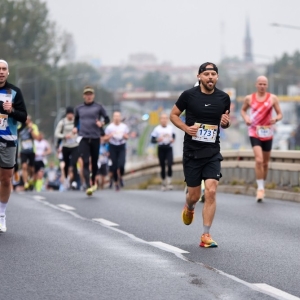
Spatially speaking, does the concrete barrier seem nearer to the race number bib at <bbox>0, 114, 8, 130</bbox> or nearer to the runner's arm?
the runner's arm

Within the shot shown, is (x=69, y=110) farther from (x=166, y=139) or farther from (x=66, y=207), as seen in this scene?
(x=66, y=207)

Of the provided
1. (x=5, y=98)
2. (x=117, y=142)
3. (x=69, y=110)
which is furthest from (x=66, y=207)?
(x=117, y=142)

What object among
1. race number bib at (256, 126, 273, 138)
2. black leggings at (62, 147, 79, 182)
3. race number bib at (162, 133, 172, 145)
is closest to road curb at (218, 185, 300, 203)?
race number bib at (256, 126, 273, 138)

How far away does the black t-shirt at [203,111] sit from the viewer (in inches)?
476

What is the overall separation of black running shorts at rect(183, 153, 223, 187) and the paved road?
2.18 ft

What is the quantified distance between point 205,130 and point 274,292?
149 inches

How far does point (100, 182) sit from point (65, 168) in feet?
17.4

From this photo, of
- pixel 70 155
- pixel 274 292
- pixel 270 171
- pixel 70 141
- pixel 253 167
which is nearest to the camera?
pixel 274 292

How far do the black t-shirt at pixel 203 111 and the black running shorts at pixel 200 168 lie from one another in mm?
65

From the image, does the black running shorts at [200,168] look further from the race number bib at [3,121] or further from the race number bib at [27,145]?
the race number bib at [27,145]

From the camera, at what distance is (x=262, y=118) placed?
1891 centimetres

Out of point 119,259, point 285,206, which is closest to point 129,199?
point 285,206

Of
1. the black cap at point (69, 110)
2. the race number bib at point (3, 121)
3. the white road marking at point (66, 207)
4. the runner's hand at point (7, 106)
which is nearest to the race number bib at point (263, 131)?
the white road marking at point (66, 207)

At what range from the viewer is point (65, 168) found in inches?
1080
